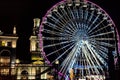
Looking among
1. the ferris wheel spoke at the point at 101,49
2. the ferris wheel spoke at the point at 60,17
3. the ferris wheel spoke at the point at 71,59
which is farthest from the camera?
the ferris wheel spoke at the point at 60,17

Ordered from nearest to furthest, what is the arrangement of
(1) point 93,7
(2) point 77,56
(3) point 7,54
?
(2) point 77,56 → (1) point 93,7 → (3) point 7,54

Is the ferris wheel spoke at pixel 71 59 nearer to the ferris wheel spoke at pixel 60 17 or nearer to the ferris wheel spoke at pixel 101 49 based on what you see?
the ferris wheel spoke at pixel 101 49

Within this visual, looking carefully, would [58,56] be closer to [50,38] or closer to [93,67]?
[50,38]

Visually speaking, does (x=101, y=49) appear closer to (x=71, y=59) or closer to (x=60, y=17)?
(x=71, y=59)

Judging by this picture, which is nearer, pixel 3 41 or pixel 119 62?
pixel 119 62

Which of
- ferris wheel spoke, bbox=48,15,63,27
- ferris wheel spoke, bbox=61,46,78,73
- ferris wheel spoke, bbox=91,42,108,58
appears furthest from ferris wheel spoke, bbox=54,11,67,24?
ferris wheel spoke, bbox=91,42,108,58

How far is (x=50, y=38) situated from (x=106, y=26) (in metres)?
7.59

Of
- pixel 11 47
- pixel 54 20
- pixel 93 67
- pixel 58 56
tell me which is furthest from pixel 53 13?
pixel 11 47

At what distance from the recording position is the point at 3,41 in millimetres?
54312

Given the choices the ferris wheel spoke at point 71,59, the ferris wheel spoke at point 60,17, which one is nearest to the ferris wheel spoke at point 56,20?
the ferris wheel spoke at point 60,17

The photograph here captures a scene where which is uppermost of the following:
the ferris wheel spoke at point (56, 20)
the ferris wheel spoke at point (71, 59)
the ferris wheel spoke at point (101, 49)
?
the ferris wheel spoke at point (56, 20)

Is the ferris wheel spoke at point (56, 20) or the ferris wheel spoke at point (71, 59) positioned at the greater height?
the ferris wheel spoke at point (56, 20)

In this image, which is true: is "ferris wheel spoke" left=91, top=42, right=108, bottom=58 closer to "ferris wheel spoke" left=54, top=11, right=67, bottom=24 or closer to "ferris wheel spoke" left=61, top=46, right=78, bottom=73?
"ferris wheel spoke" left=61, top=46, right=78, bottom=73

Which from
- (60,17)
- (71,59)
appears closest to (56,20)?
(60,17)
